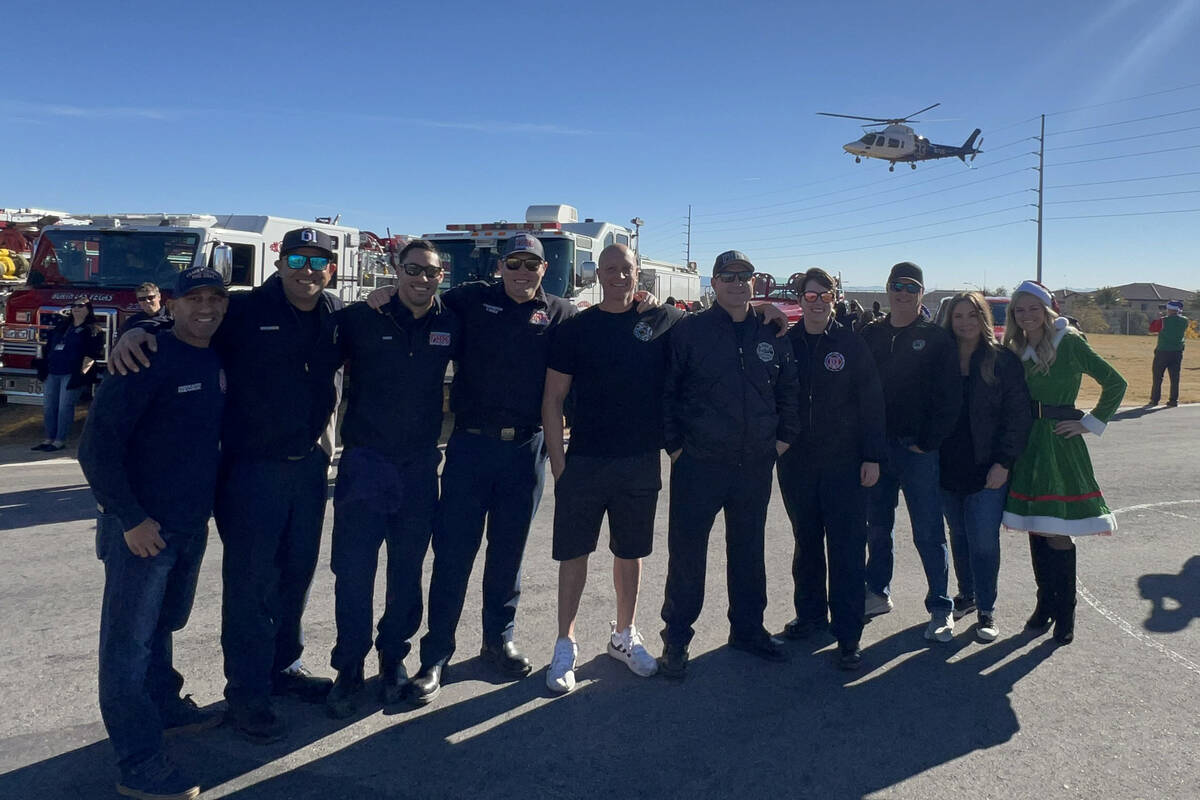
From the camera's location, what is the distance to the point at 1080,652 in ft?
14.6

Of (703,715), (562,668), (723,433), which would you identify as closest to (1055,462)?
(723,433)

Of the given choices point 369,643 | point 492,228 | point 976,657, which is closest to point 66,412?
point 492,228

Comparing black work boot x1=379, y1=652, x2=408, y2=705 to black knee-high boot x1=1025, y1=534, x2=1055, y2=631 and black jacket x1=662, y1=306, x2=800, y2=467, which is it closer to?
black jacket x1=662, y1=306, x2=800, y2=467

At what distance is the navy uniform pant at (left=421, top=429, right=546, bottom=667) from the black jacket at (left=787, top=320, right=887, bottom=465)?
4.75 feet

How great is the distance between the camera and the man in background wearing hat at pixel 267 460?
3406mm

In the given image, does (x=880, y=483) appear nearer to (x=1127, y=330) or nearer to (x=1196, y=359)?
(x=1196, y=359)

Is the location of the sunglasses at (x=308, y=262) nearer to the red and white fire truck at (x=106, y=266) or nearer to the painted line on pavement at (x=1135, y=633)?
the painted line on pavement at (x=1135, y=633)

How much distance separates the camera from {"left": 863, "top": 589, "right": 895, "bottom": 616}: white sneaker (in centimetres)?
493

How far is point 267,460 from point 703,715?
7.08 ft

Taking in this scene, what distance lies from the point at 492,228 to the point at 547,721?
9.35 metres

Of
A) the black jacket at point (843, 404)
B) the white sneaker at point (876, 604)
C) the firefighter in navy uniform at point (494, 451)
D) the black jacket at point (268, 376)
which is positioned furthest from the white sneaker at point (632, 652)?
the black jacket at point (268, 376)

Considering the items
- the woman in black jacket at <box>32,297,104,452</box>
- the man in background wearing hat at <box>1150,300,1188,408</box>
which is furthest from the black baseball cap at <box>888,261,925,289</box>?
the man in background wearing hat at <box>1150,300,1188,408</box>

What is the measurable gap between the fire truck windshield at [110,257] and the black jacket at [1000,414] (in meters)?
9.29

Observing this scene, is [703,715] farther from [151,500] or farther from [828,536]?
[151,500]
